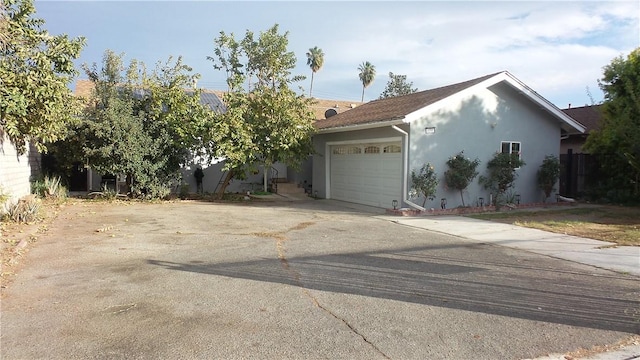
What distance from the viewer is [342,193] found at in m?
17.4

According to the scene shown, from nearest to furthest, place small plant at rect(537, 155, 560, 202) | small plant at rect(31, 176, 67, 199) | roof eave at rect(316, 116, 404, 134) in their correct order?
roof eave at rect(316, 116, 404, 134) → small plant at rect(31, 176, 67, 199) → small plant at rect(537, 155, 560, 202)

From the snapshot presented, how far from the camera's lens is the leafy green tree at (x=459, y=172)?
45.6ft

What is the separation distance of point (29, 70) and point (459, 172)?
37.4 feet

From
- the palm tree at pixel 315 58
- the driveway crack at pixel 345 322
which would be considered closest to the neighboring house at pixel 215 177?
the driveway crack at pixel 345 322

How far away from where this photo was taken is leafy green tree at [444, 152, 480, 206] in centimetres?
1389

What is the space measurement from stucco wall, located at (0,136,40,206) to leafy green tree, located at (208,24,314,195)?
5.81 meters

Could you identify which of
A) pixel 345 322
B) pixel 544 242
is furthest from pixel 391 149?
pixel 345 322

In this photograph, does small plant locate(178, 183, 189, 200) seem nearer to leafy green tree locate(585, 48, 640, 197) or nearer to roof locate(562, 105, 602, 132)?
leafy green tree locate(585, 48, 640, 197)

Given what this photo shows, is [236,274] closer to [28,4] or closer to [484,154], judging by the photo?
[28,4]

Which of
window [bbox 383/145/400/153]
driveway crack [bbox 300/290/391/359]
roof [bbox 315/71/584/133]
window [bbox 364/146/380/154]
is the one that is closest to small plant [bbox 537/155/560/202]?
roof [bbox 315/71/584/133]

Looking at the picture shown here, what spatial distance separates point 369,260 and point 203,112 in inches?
419

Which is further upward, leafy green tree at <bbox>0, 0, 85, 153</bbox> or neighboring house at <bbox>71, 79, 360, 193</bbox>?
leafy green tree at <bbox>0, 0, 85, 153</bbox>

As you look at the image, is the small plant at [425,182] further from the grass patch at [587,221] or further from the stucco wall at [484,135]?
the grass patch at [587,221]

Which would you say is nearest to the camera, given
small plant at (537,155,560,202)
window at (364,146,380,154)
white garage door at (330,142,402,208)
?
white garage door at (330,142,402,208)
